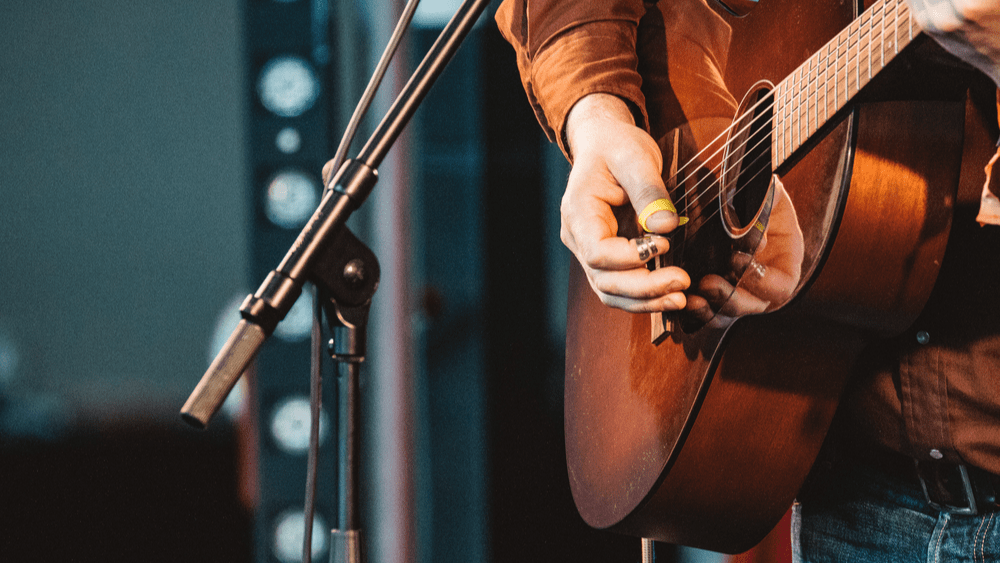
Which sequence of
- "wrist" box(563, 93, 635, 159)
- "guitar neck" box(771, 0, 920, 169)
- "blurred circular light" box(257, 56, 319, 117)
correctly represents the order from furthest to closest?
"blurred circular light" box(257, 56, 319, 117), "wrist" box(563, 93, 635, 159), "guitar neck" box(771, 0, 920, 169)

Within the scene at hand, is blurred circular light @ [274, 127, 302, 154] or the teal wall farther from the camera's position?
blurred circular light @ [274, 127, 302, 154]

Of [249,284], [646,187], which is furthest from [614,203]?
[249,284]

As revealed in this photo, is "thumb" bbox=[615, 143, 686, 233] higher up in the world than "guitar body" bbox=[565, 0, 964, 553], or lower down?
higher up

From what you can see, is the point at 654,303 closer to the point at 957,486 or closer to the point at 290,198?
the point at 957,486

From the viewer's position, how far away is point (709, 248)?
2.54 ft

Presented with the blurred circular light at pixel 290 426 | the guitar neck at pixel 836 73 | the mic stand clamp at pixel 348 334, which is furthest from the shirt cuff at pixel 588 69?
the blurred circular light at pixel 290 426

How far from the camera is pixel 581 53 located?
91 centimetres

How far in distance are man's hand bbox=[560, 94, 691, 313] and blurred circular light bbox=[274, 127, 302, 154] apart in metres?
1.32

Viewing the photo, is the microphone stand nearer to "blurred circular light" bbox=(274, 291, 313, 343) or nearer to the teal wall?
"blurred circular light" bbox=(274, 291, 313, 343)

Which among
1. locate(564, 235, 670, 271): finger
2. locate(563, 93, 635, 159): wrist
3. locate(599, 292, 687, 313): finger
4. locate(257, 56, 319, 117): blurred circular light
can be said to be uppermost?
locate(257, 56, 319, 117): blurred circular light

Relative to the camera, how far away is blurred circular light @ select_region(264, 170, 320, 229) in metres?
Result: 1.98

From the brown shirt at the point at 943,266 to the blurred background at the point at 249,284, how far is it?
Result: 1077 mm

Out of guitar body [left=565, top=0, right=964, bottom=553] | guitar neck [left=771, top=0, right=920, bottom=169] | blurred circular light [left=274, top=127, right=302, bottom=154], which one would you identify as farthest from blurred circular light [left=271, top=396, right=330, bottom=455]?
guitar neck [left=771, top=0, right=920, bottom=169]

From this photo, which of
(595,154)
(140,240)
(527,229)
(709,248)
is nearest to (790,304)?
(709,248)
